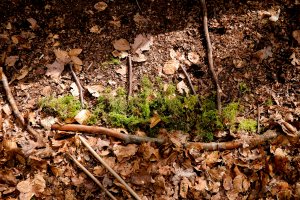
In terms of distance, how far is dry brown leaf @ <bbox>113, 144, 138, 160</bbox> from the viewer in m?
3.37

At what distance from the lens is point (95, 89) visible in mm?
3711

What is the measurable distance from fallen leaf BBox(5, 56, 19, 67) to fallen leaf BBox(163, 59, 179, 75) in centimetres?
174

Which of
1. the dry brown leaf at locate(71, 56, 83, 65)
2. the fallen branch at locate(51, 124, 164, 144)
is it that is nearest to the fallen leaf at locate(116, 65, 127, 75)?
the dry brown leaf at locate(71, 56, 83, 65)

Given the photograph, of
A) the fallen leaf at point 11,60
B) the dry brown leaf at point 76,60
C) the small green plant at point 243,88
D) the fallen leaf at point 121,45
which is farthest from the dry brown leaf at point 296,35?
the fallen leaf at point 11,60

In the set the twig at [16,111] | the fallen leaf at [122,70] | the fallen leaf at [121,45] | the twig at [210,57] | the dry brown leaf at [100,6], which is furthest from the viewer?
the dry brown leaf at [100,6]

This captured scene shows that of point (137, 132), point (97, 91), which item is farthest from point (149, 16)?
point (137, 132)

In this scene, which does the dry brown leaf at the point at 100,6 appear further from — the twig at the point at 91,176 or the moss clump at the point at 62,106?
the twig at the point at 91,176

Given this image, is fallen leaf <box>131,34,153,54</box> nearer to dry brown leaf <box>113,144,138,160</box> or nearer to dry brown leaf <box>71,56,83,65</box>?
dry brown leaf <box>71,56,83,65</box>

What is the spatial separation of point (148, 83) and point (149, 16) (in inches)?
36.3

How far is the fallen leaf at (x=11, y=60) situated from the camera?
377 cm

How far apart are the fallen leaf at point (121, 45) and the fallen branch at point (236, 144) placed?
1.40 m

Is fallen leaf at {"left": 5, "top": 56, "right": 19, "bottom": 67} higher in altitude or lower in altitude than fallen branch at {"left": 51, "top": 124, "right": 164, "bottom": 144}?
higher

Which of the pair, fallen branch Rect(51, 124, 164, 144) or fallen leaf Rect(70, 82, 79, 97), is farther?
fallen leaf Rect(70, 82, 79, 97)

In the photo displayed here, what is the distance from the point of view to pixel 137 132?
11.5 ft
